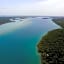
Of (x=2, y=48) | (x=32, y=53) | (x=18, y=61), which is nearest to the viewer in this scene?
(x=18, y=61)

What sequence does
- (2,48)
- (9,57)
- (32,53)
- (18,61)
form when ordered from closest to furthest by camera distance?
(18,61) < (9,57) < (32,53) < (2,48)

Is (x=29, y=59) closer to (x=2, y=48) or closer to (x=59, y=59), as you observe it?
(x=59, y=59)

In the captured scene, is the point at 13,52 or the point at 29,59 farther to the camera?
the point at 13,52

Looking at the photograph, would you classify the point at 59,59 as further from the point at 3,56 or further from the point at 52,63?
the point at 3,56

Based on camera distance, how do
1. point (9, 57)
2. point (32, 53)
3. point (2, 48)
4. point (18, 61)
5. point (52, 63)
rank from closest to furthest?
point (52, 63)
point (18, 61)
point (9, 57)
point (32, 53)
point (2, 48)

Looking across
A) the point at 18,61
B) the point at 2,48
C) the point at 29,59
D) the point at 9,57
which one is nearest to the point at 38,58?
the point at 29,59

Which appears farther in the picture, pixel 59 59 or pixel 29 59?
pixel 29 59

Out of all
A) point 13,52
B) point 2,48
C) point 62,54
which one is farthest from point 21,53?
point 62,54

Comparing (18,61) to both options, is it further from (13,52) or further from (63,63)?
(63,63)
